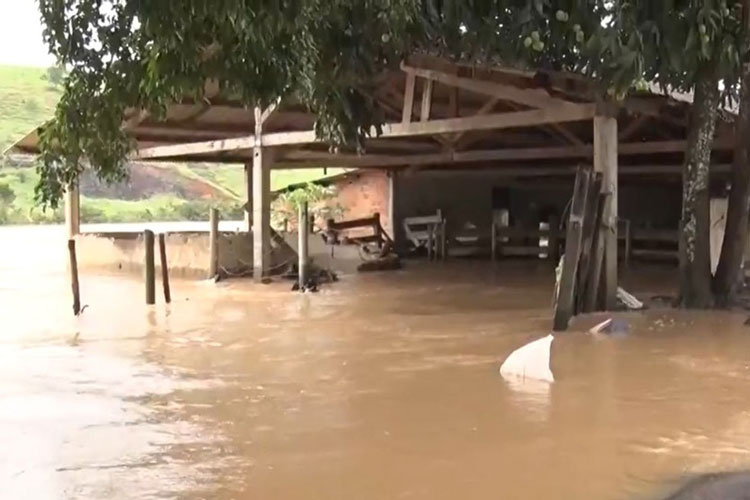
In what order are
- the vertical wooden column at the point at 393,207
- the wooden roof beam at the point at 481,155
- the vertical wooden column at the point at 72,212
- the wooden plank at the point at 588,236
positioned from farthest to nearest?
1. the vertical wooden column at the point at 393,207
2. the vertical wooden column at the point at 72,212
3. the wooden roof beam at the point at 481,155
4. the wooden plank at the point at 588,236

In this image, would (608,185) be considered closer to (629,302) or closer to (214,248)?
(629,302)

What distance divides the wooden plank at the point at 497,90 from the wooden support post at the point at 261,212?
3660mm

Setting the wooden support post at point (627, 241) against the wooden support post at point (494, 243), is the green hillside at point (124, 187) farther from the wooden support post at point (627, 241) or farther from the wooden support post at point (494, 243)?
the wooden support post at point (627, 241)

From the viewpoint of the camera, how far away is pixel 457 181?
21.5m

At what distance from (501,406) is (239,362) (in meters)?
2.91

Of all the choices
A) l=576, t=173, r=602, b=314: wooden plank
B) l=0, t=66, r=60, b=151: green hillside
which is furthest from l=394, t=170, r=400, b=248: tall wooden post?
l=0, t=66, r=60, b=151: green hillside

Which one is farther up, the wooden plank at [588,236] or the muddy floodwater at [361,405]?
the wooden plank at [588,236]

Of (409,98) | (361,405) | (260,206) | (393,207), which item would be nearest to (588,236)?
(409,98)

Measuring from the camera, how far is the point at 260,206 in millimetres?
15375

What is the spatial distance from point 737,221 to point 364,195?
12.5 metres

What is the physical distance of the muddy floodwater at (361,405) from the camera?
4723 mm

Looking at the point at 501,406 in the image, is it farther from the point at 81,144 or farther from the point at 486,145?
the point at 486,145

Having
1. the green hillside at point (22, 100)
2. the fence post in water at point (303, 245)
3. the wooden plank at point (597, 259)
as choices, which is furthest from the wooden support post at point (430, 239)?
the green hillside at point (22, 100)

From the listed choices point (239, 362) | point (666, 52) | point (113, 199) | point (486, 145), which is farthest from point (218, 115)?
point (113, 199)
